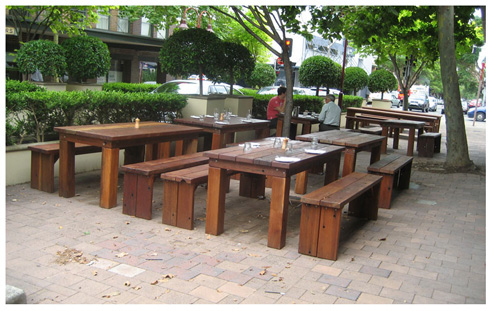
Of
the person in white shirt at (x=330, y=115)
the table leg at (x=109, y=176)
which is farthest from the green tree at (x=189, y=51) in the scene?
the table leg at (x=109, y=176)

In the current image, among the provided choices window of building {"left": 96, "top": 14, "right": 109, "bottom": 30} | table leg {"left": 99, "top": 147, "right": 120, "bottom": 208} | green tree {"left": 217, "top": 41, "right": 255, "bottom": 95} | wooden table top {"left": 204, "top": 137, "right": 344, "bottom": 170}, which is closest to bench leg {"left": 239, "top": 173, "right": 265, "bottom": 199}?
wooden table top {"left": 204, "top": 137, "right": 344, "bottom": 170}

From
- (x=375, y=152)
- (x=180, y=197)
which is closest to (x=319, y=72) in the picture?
(x=375, y=152)

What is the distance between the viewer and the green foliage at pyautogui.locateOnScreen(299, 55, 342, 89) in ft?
57.8

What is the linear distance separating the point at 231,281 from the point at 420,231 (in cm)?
301

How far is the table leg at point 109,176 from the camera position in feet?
21.9

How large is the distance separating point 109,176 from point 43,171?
130cm

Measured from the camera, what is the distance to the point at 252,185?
303 inches

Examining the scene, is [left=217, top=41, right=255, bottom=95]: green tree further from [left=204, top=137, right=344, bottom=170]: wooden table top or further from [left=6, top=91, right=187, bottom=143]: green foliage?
[left=204, top=137, right=344, bottom=170]: wooden table top

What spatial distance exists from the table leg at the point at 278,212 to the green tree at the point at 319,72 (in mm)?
12627

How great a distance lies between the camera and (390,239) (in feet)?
19.9

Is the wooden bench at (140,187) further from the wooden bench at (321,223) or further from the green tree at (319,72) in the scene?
the green tree at (319,72)

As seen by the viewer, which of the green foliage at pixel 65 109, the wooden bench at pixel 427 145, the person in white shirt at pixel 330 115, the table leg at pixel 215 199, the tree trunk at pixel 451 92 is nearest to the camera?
the table leg at pixel 215 199
